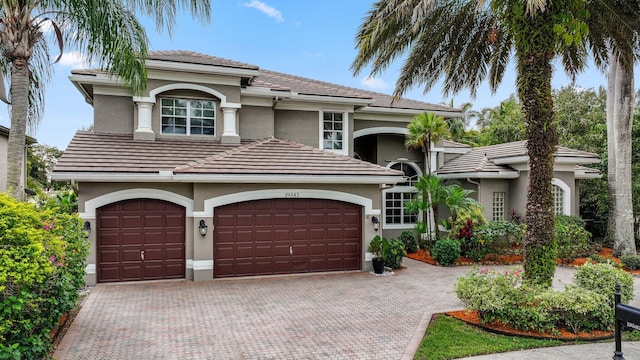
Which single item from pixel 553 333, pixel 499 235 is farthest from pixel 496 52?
pixel 553 333

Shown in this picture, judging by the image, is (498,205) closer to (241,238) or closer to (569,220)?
(569,220)

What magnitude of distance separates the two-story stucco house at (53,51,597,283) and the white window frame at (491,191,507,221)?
24.0 feet

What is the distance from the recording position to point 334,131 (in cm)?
1745

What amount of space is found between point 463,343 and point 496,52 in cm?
954

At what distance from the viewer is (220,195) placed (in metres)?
12.9

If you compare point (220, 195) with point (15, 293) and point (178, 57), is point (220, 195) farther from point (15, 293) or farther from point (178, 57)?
point (15, 293)

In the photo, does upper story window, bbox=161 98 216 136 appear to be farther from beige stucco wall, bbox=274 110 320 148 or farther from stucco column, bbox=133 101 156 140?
beige stucco wall, bbox=274 110 320 148

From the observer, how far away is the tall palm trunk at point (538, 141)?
28.3 ft

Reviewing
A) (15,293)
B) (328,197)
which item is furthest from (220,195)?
(15,293)

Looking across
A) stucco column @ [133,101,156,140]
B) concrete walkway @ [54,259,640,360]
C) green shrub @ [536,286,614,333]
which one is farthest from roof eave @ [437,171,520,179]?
stucco column @ [133,101,156,140]

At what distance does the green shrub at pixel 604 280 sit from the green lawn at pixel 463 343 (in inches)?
84.7

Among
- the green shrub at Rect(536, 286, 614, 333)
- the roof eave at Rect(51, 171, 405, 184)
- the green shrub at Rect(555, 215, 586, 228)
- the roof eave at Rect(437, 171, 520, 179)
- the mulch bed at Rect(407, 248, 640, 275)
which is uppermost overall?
the roof eave at Rect(437, 171, 520, 179)

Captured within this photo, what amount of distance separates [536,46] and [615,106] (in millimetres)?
11031

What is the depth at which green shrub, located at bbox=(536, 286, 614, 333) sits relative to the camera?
7.91 m
